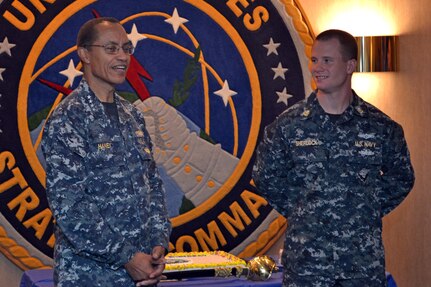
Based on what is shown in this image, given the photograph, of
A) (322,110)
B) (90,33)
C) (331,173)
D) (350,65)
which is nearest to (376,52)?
(350,65)

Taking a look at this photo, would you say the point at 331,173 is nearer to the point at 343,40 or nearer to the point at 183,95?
the point at 343,40

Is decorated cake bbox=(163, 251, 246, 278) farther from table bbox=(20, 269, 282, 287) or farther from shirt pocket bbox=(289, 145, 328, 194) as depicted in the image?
shirt pocket bbox=(289, 145, 328, 194)

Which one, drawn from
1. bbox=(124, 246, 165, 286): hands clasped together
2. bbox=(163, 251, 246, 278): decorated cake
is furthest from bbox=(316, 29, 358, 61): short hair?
bbox=(163, 251, 246, 278): decorated cake

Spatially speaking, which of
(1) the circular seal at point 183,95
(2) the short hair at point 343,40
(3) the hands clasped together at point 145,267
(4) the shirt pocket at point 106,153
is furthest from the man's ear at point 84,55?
(1) the circular seal at point 183,95

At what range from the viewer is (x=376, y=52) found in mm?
5695

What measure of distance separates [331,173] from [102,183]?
3.16 feet

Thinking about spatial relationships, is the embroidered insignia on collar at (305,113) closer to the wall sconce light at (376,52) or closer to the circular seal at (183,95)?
the circular seal at (183,95)

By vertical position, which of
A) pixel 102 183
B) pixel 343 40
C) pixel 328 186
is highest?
pixel 343 40

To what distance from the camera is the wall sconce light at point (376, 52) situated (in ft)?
18.6

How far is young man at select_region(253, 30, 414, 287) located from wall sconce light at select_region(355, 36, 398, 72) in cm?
173

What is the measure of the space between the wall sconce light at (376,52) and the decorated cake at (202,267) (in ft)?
5.25

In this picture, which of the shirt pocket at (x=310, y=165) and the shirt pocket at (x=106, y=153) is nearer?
the shirt pocket at (x=106, y=153)

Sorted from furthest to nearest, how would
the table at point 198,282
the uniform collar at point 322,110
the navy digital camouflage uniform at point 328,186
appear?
1. the table at point 198,282
2. the uniform collar at point 322,110
3. the navy digital camouflage uniform at point 328,186

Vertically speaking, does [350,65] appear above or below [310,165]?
above
